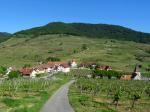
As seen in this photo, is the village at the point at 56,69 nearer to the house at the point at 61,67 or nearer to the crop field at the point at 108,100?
Answer: the house at the point at 61,67

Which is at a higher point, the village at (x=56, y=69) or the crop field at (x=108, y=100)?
the village at (x=56, y=69)

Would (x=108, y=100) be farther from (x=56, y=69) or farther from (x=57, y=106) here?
(x=56, y=69)

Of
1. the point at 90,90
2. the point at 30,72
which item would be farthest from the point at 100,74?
the point at 90,90

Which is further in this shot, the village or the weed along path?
the village

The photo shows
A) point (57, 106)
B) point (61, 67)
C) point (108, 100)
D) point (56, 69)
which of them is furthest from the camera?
point (56, 69)

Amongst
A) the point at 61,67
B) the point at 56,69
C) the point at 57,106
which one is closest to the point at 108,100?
the point at 57,106

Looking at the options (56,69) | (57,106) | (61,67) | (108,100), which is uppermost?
(61,67)

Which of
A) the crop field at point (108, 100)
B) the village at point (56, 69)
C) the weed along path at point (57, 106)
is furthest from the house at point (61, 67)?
the weed along path at point (57, 106)

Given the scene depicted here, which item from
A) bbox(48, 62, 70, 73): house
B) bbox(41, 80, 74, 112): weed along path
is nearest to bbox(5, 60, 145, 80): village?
bbox(48, 62, 70, 73): house

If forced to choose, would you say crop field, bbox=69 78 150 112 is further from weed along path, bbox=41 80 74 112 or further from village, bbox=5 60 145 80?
village, bbox=5 60 145 80

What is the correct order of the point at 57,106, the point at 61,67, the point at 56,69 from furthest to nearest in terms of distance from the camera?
the point at 56,69 < the point at 61,67 < the point at 57,106

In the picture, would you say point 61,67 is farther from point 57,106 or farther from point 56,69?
point 57,106

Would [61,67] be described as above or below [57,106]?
above

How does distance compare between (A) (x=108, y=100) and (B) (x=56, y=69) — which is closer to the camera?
(A) (x=108, y=100)
